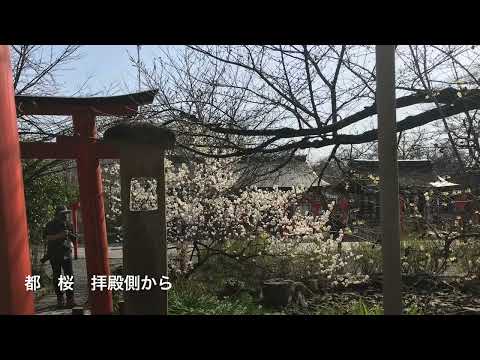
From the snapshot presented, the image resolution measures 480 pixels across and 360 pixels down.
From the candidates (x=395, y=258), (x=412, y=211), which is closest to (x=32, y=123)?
(x=395, y=258)

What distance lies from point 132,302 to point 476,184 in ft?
12.8

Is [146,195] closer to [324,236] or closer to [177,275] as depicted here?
[177,275]

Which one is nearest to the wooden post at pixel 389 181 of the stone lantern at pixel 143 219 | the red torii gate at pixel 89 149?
the stone lantern at pixel 143 219

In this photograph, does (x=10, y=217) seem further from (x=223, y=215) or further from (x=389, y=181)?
(x=223, y=215)

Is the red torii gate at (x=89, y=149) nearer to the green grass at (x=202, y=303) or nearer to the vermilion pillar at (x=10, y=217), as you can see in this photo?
the green grass at (x=202, y=303)

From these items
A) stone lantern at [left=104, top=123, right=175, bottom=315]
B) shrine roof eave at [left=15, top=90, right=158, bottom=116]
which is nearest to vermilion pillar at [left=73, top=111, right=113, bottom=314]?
shrine roof eave at [left=15, top=90, right=158, bottom=116]

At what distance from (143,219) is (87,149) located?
1.73 m

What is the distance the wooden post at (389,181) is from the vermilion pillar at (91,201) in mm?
3483

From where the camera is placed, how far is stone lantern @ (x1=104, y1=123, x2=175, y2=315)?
3.40 metres

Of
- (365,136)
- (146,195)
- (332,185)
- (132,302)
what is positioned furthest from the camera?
(146,195)

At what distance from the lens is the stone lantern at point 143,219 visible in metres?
3.40

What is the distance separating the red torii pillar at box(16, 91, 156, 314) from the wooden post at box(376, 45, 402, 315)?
314 cm

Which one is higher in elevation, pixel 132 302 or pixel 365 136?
pixel 365 136

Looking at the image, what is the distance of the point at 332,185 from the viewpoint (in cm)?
542
